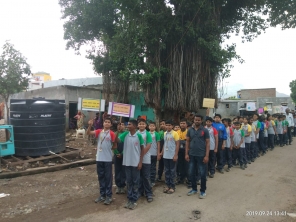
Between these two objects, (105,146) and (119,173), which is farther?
(119,173)

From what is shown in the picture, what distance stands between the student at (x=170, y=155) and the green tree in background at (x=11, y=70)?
12.6m

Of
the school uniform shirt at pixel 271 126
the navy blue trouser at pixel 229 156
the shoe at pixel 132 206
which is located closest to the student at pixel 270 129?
the school uniform shirt at pixel 271 126

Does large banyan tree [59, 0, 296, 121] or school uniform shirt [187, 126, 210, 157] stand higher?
large banyan tree [59, 0, 296, 121]

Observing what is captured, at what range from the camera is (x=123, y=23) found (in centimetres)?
931

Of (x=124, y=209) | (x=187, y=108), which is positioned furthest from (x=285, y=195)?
(x=187, y=108)

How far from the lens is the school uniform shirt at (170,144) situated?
502 cm

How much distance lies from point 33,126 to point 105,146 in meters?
3.76

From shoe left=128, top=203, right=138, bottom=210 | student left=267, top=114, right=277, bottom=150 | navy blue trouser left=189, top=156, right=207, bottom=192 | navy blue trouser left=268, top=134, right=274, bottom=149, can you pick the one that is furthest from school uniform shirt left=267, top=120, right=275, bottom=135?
shoe left=128, top=203, right=138, bottom=210

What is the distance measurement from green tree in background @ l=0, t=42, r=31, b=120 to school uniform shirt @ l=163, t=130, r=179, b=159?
41.1 ft

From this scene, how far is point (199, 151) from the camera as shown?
462 cm

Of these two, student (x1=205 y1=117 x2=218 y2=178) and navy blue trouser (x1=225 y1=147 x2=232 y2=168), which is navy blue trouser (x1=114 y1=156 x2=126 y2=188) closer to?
student (x1=205 y1=117 x2=218 y2=178)

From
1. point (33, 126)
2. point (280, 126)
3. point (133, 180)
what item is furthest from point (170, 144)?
point (280, 126)

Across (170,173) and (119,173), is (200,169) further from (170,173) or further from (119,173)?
(119,173)

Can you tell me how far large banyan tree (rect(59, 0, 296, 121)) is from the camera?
8461mm
